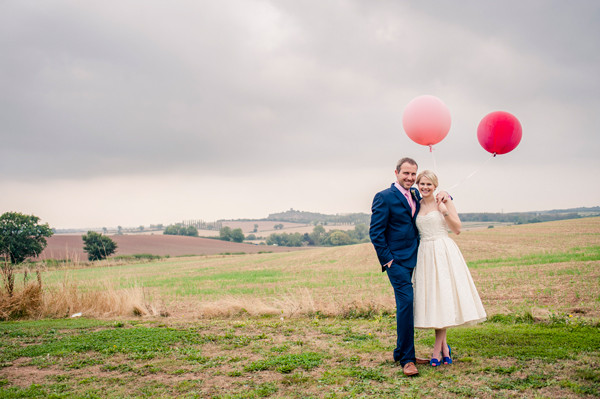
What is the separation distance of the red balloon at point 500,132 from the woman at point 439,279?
239 cm

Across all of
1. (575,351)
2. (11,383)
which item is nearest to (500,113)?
(575,351)

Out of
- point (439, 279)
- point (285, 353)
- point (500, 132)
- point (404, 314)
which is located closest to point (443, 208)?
point (439, 279)

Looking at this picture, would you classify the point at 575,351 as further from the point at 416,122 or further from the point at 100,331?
the point at 100,331

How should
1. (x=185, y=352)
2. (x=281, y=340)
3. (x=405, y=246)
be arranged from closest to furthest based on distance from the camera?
(x=405, y=246) < (x=185, y=352) < (x=281, y=340)

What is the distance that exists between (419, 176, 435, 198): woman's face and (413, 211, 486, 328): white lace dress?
260 mm

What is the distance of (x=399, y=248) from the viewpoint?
17.6 feet

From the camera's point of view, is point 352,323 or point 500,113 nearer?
point 500,113

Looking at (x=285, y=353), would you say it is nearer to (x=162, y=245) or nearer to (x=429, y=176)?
(x=429, y=176)

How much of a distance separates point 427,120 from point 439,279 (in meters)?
2.89

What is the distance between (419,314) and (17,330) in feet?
27.4

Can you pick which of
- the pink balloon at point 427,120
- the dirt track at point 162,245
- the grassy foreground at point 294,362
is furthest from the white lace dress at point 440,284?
the dirt track at point 162,245

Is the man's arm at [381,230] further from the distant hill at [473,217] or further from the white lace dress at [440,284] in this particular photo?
the distant hill at [473,217]

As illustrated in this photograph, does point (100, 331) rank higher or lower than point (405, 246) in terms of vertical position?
lower

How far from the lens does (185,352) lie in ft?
21.9
